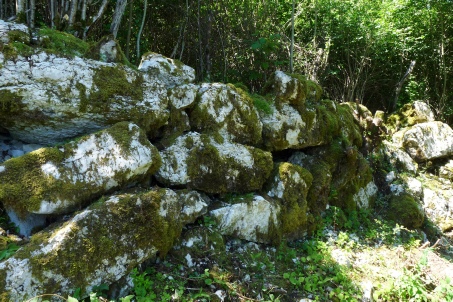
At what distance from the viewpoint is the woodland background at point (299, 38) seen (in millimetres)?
7254

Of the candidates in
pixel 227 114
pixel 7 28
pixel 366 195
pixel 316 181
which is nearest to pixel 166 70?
pixel 227 114

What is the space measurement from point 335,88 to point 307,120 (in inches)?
238

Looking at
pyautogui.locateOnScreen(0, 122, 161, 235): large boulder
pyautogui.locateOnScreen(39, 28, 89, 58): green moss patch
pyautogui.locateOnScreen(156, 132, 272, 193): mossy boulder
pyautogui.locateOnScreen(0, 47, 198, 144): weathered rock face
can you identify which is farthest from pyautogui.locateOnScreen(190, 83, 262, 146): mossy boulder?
pyautogui.locateOnScreen(39, 28, 89, 58): green moss patch

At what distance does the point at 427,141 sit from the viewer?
9.18 m

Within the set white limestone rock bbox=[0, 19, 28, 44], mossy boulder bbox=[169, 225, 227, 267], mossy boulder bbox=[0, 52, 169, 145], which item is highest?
white limestone rock bbox=[0, 19, 28, 44]

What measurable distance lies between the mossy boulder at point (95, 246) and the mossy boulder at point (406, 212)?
479 centimetres

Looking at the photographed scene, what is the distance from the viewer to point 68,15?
542cm

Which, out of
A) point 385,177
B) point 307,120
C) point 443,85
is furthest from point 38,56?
point 443,85

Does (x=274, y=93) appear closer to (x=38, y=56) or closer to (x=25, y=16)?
(x=38, y=56)

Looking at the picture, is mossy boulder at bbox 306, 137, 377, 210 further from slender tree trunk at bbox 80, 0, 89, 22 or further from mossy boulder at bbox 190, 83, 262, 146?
slender tree trunk at bbox 80, 0, 89, 22

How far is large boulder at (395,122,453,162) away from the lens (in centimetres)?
908

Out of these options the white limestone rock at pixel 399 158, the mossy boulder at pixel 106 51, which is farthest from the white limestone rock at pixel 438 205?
the mossy boulder at pixel 106 51

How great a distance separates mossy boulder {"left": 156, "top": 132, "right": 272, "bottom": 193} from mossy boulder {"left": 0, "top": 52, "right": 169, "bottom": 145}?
50 centimetres

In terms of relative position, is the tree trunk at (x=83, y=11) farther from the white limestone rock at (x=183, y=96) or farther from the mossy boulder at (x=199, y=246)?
the mossy boulder at (x=199, y=246)
